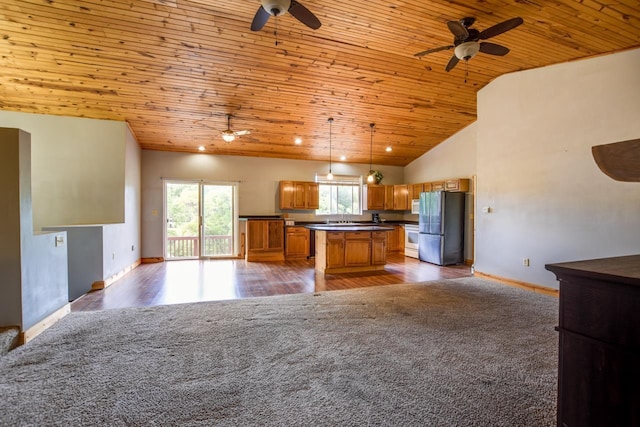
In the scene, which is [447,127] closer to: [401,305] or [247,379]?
[401,305]

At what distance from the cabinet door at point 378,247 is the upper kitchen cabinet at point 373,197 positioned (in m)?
2.84

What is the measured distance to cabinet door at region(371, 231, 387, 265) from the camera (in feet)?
19.2

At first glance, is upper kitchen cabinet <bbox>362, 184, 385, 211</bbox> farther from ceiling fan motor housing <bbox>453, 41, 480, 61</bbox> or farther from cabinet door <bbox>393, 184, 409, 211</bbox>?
ceiling fan motor housing <bbox>453, 41, 480, 61</bbox>

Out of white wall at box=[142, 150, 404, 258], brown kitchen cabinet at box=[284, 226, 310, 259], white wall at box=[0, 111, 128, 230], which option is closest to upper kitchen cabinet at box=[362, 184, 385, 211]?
white wall at box=[142, 150, 404, 258]

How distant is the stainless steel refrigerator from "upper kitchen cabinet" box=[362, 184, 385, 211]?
1899mm

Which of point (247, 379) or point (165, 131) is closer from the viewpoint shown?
point (247, 379)

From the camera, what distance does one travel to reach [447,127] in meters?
6.84

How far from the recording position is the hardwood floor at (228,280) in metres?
4.07

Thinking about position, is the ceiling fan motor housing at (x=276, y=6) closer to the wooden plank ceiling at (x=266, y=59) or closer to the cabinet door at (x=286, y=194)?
the wooden plank ceiling at (x=266, y=59)

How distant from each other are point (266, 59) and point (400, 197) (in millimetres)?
5773

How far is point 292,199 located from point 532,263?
5.48 metres

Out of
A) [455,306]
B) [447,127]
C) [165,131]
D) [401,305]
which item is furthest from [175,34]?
[447,127]

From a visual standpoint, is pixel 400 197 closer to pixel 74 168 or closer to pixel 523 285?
pixel 523 285

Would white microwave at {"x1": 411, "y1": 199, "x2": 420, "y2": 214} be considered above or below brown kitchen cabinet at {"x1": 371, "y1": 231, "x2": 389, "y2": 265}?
above
